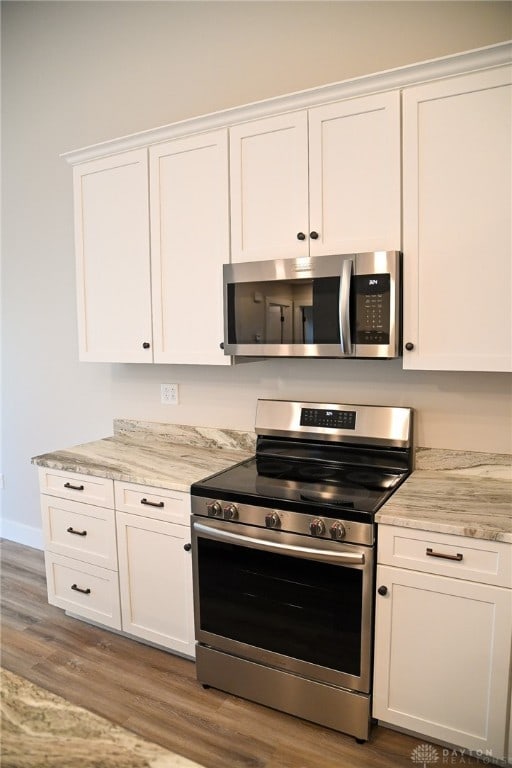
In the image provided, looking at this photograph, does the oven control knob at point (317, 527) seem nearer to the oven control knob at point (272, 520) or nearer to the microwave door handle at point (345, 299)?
the oven control knob at point (272, 520)

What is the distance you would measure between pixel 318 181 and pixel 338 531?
1355 millimetres

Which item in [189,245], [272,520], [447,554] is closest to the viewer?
[447,554]

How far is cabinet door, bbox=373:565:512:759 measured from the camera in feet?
5.70

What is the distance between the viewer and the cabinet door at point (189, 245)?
2.43 metres

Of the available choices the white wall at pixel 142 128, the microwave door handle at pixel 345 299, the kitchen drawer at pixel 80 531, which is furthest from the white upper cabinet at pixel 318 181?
the kitchen drawer at pixel 80 531

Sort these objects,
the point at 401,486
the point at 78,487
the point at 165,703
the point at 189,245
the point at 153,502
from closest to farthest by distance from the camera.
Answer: the point at 401,486 < the point at 165,703 < the point at 153,502 < the point at 189,245 < the point at 78,487

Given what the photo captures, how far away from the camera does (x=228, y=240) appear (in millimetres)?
2412

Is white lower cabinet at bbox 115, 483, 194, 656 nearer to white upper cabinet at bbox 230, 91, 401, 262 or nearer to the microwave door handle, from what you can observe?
the microwave door handle

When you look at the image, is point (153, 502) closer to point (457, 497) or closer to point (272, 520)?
point (272, 520)

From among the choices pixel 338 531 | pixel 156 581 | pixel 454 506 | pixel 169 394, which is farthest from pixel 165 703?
pixel 169 394

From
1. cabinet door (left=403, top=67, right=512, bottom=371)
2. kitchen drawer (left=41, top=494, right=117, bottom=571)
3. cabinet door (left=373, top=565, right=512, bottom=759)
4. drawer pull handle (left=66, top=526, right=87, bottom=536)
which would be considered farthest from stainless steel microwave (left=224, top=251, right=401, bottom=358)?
drawer pull handle (left=66, top=526, right=87, bottom=536)

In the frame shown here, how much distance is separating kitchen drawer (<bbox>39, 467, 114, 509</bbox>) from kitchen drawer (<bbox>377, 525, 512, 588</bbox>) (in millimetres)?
1313

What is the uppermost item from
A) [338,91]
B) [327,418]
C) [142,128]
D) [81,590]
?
[142,128]

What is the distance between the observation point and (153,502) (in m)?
2.37
